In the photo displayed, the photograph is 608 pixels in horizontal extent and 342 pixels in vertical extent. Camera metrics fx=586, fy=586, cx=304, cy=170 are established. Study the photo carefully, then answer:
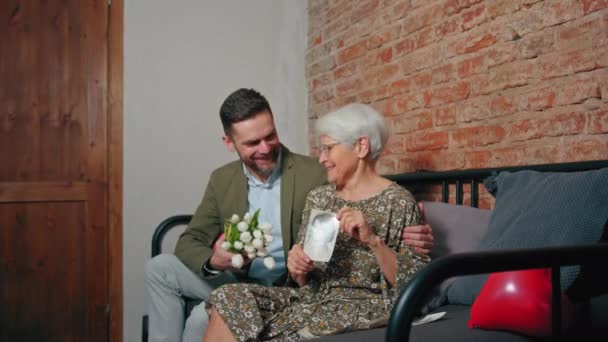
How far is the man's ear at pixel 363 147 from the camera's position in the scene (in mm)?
1957

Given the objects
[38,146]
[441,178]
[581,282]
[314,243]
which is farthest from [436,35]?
[38,146]

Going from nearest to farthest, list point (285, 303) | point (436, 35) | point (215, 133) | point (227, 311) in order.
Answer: point (227, 311)
point (285, 303)
point (436, 35)
point (215, 133)

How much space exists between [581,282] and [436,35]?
1367 millimetres

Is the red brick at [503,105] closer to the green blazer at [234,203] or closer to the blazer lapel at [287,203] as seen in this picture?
the green blazer at [234,203]

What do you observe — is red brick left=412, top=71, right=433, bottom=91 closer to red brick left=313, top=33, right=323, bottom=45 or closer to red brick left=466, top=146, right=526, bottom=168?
red brick left=466, top=146, right=526, bottom=168

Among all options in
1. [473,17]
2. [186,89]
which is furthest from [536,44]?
[186,89]

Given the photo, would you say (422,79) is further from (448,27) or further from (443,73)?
(448,27)

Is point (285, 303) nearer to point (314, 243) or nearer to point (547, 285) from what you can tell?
point (314, 243)

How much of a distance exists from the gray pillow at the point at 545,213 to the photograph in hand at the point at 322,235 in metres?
0.43

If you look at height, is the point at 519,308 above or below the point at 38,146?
below

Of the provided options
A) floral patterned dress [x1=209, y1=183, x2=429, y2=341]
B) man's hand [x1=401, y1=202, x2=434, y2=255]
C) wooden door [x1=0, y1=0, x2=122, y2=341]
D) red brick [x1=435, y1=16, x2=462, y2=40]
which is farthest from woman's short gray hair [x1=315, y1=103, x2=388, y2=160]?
wooden door [x1=0, y1=0, x2=122, y2=341]

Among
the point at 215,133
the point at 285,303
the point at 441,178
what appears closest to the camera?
the point at 285,303

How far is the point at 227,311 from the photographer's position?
1668 mm

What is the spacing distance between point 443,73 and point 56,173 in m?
2.11
